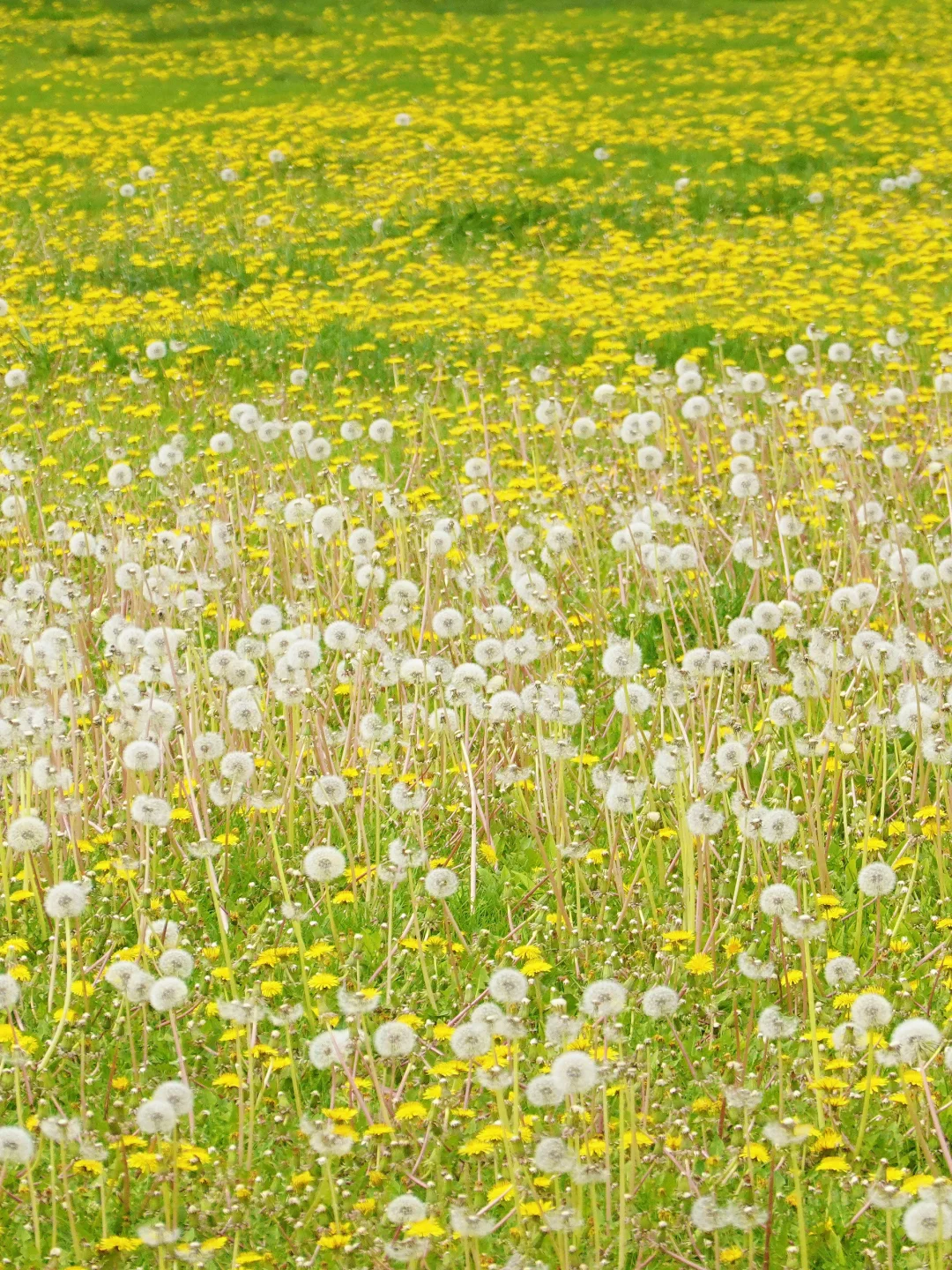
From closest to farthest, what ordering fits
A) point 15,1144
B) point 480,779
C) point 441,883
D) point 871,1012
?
point 15,1144 < point 871,1012 < point 441,883 < point 480,779

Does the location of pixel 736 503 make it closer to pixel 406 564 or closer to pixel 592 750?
pixel 406 564

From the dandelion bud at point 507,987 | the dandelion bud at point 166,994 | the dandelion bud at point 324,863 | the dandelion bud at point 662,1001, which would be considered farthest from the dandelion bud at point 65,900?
the dandelion bud at point 662,1001

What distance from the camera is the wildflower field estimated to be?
2.51 meters

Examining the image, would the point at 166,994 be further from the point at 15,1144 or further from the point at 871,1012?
the point at 871,1012

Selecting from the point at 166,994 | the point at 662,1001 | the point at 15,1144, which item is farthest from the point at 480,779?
the point at 15,1144

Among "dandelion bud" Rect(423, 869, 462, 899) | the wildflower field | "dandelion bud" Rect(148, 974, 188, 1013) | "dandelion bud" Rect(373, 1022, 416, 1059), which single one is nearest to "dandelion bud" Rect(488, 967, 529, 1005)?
the wildflower field

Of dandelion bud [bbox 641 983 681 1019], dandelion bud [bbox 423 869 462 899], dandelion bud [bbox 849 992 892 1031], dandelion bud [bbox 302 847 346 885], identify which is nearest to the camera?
dandelion bud [bbox 849 992 892 1031]

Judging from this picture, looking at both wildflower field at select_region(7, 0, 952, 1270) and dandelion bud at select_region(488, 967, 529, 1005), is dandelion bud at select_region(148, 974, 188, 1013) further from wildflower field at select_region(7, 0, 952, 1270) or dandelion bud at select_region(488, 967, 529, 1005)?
dandelion bud at select_region(488, 967, 529, 1005)

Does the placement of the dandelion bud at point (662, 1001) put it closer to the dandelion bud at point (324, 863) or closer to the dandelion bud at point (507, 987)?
the dandelion bud at point (507, 987)

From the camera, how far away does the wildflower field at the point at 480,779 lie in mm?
2514

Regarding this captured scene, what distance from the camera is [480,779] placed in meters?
3.92

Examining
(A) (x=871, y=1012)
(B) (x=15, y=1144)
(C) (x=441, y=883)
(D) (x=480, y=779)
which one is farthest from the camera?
(D) (x=480, y=779)

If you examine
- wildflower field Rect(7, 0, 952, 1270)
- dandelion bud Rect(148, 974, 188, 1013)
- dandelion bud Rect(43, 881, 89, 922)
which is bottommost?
wildflower field Rect(7, 0, 952, 1270)

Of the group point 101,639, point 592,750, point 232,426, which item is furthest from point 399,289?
point 592,750
